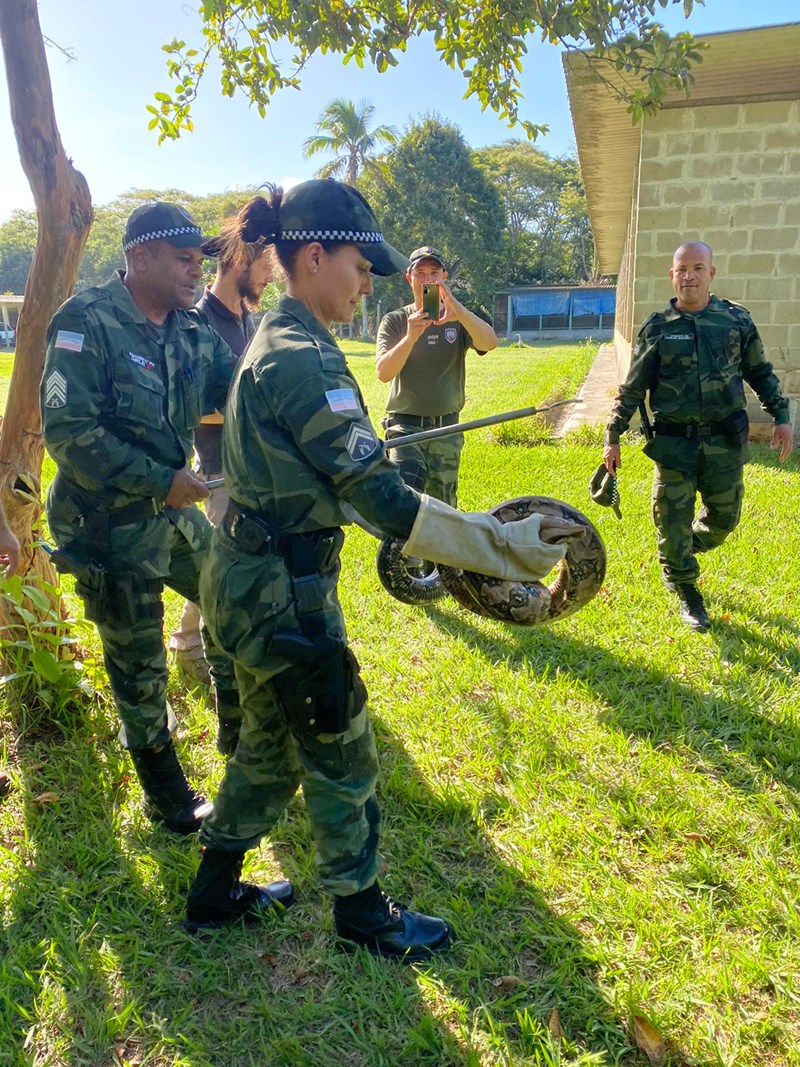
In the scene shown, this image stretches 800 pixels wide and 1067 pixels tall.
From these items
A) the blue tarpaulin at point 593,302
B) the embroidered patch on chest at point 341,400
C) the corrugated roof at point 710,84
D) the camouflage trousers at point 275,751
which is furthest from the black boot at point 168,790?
the blue tarpaulin at point 593,302

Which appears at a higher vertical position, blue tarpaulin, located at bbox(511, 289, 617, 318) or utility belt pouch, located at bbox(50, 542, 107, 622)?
blue tarpaulin, located at bbox(511, 289, 617, 318)

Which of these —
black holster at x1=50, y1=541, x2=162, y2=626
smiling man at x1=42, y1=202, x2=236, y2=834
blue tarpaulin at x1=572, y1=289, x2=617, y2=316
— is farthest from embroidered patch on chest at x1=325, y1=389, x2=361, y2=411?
blue tarpaulin at x1=572, y1=289, x2=617, y2=316

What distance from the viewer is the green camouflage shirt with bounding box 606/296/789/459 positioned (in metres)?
4.21

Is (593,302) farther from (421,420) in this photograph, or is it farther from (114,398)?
(114,398)

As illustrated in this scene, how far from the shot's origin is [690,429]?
4.31 metres

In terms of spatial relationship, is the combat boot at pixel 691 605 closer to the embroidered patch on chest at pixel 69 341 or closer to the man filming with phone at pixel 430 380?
the man filming with phone at pixel 430 380

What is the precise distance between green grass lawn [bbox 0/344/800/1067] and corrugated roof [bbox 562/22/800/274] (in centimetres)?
403

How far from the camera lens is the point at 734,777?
3014 millimetres

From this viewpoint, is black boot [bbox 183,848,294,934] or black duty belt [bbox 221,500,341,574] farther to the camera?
black boot [bbox 183,848,294,934]

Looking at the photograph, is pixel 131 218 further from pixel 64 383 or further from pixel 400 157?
pixel 400 157

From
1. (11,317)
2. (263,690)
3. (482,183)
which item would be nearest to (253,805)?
(263,690)

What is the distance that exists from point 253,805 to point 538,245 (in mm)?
58068

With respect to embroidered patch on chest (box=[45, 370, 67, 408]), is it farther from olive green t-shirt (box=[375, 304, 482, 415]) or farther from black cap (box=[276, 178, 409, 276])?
olive green t-shirt (box=[375, 304, 482, 415])

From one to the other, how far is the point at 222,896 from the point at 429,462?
274 cm
